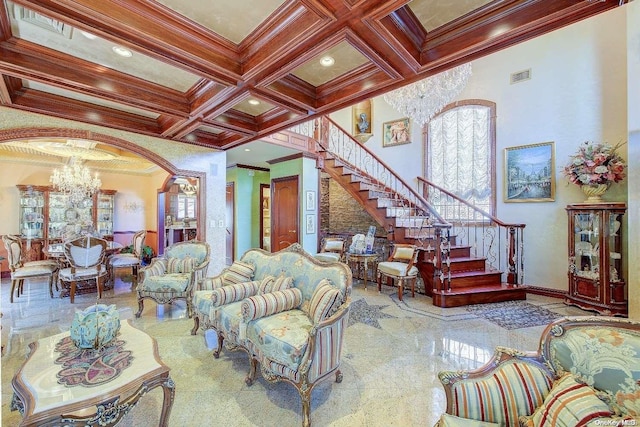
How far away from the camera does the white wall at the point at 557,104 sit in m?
4.39

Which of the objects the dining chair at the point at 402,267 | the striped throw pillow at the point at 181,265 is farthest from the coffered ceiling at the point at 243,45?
the dining chair at the point at 402,267

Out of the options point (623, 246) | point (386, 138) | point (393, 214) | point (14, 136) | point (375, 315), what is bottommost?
point (375, 315)

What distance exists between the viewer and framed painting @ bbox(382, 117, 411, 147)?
22.6ft

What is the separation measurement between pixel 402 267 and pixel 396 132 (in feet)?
12.7

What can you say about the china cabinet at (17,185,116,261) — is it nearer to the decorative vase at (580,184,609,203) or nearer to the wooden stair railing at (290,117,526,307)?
the wooden stair railing at (290,117,526,307)

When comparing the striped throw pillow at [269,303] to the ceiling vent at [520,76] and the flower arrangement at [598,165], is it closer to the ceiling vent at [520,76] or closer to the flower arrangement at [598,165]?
the flower arrangement at [598,165]

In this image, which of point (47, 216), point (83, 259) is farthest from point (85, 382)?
point (47, 216)

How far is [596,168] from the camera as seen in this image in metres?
4.04

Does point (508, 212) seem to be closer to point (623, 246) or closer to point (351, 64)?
point (623, 246)

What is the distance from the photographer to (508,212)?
541 cm

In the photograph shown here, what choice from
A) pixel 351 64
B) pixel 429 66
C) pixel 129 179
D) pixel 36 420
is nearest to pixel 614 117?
pixel 429 66

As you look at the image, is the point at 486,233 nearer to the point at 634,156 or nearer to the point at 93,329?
the point at 634,156

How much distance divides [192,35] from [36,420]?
2510 mm

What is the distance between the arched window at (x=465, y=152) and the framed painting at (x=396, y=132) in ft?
1.87
